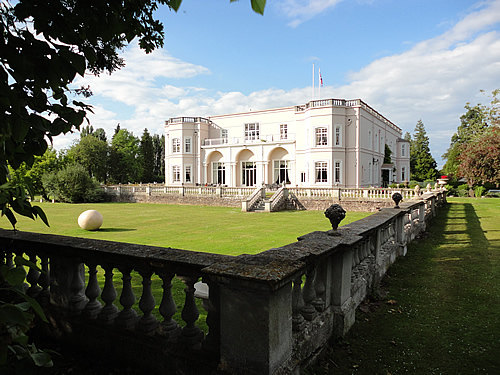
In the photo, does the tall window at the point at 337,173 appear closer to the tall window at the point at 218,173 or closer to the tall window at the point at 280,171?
the tall window at the point at 280,171

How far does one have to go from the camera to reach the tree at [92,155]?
2334 inches

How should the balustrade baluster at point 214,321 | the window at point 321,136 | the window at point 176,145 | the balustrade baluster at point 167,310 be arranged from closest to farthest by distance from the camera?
the balustrade baluster at point 214,321 < the balustrade baluster at point 167,310 < the window at point 321,136 < the window at point 176,145

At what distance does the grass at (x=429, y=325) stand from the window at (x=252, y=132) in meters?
36.9

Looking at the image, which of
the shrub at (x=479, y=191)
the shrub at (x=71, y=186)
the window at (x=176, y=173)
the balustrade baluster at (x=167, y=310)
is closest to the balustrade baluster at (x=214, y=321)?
the balustrade baluster at (x=167, y=310)

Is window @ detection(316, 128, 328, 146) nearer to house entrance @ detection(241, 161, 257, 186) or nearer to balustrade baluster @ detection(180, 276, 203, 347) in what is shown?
house entrance @ detection(241, 161, 257, 186)

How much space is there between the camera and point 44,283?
3.75 metres

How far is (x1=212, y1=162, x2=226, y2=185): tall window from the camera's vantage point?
4481 cm

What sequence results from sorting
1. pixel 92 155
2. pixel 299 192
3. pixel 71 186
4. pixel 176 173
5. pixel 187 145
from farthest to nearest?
pixel 92 155 < pixel 176 173 < pixel 187 145 < pixel 71 186 < pixel 299 192

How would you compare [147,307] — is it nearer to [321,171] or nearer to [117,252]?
[117,252]

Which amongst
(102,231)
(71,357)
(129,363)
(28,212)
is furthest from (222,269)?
(102,231)

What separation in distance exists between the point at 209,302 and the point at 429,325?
3170 mm

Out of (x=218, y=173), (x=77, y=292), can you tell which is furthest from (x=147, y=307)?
(x=218, y=173)

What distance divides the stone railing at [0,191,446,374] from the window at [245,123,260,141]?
1569 inches

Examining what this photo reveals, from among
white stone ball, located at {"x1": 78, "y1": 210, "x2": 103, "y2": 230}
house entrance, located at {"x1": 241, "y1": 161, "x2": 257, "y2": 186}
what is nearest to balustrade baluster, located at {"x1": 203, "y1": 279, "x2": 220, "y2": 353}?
white stone ball, located at {"x1": 78, "y1": 210, "x2": 103, "y2": 230}
